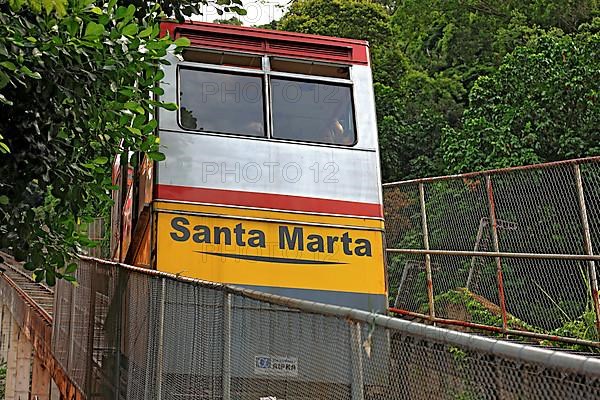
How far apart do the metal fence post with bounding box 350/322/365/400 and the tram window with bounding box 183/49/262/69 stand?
5.56 meters

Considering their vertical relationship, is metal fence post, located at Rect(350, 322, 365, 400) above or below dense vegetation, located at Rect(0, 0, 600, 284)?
below

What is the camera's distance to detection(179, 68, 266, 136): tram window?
26.3 feet

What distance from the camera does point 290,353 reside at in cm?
363

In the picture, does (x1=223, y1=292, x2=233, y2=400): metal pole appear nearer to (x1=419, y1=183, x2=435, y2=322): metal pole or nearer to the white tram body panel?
the white tram body panel

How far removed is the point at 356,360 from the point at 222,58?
5.64 m

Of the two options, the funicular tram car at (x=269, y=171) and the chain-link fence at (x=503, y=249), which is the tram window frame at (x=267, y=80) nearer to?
the funicular tram car at (x=269, y=171)

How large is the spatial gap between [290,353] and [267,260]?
162 inches

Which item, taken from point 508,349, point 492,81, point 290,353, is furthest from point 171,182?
point 492,81

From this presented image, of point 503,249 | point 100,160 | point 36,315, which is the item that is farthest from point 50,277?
point 36,315

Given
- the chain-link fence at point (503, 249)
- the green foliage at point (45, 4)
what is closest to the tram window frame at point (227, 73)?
the chain-link fence at point (503, 249)

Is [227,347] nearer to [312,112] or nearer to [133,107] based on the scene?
[133,107]

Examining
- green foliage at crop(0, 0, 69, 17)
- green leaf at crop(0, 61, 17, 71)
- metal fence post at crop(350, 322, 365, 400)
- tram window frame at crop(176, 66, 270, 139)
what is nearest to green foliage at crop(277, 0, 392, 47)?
tram window frame at crop(176, 66, 270, 139)

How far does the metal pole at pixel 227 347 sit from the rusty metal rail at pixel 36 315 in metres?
4.63

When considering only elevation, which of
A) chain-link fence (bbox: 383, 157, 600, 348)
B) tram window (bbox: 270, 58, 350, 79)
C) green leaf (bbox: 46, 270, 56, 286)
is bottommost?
green leaf (bbox: 46, 270, 56, 286)
